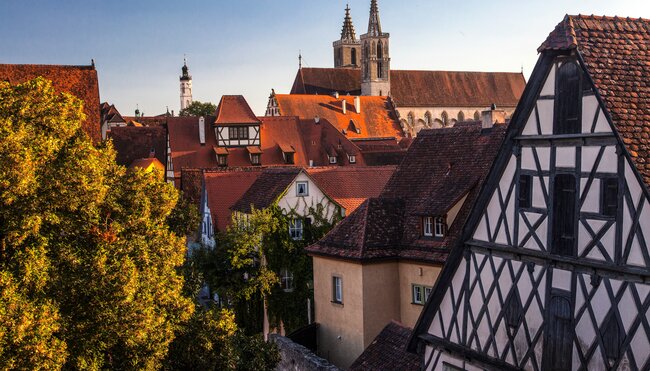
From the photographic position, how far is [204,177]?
4069 cm

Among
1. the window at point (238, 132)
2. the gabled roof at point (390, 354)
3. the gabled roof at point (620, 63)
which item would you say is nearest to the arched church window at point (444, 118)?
the window at point (238, 132)

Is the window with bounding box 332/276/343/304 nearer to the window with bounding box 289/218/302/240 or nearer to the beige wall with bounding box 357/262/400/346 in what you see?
the beige wall with bounding box 357/262/400/346

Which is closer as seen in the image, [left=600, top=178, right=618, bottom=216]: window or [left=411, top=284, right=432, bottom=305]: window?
[left=600, top=178, right=618, bottom=216]: window

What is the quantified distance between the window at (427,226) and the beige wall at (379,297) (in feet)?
4.45

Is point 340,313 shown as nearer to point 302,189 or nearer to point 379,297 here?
point 379,297

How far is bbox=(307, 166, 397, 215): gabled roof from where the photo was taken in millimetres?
35438

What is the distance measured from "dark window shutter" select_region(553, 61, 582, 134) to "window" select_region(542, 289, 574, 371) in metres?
2.61

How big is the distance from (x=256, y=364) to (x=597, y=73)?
14139 mm

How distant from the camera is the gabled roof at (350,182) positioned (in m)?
35.4

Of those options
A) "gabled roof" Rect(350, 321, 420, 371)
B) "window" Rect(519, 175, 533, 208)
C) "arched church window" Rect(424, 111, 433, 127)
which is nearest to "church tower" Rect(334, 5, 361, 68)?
"arched church window" Rect(424, 111, 433, 127)

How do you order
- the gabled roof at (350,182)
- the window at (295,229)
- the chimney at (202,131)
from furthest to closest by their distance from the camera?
the chimney at (202,131) < the gabled roof at (350,182) < the window at (295,229)

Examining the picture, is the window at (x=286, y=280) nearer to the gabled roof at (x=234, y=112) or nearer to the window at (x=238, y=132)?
the window at (x=238, y=132)

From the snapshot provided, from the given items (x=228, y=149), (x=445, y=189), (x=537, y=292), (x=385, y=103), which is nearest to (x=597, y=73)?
(x=537, y=292)

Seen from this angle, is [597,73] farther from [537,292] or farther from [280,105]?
[280,105]
